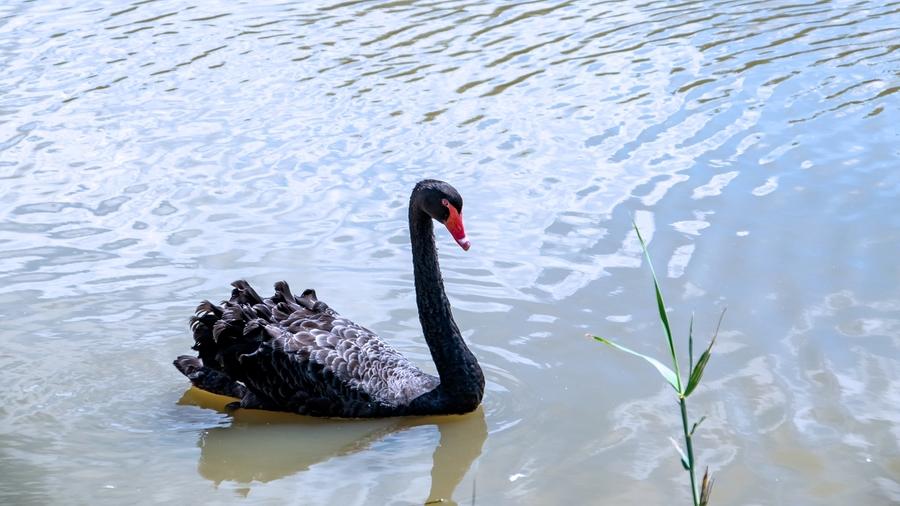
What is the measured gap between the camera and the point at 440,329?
16.9 ft

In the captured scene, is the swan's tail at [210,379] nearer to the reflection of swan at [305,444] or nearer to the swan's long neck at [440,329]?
the reflection of swan at [305,444]

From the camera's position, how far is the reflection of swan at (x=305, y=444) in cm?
467

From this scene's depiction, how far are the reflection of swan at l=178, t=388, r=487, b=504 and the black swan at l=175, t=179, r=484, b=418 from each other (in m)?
0.05

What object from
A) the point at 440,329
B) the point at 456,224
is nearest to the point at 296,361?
the point at 440,329

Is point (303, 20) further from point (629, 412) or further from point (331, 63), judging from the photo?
point (629, 412)

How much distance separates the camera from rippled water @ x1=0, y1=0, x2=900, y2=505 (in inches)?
183

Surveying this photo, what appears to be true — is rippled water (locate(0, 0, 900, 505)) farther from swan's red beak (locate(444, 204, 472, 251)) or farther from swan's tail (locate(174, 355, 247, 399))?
swan's red beak (locate(444, 204, 472, 251))

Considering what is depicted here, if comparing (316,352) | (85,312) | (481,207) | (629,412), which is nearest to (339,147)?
(481,207)

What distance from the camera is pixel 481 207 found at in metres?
7.02

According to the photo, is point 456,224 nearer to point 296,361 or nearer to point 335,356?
point 335,356

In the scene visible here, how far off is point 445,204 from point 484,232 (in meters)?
1.75

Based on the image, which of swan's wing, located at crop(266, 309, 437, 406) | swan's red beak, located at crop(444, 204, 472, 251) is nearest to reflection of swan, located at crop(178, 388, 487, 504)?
swan's wing, located at crop(266, 309, 437, 406)

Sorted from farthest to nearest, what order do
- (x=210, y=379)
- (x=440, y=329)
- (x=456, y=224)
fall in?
1. (x=210, y=379)
2. (x=440, y=329)
3. (x=456, y=224)

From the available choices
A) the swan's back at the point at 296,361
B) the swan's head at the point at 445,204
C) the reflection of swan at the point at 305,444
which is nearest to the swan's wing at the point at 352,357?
the swan's back at the point at 296,361
